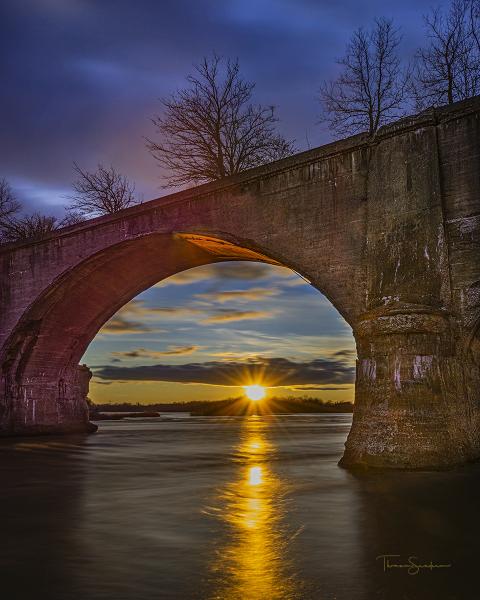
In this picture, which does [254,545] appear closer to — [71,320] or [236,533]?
[236,533]

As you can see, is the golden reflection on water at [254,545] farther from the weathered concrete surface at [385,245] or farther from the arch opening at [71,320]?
the arch opening at [71,320]

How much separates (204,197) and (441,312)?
24.3ft

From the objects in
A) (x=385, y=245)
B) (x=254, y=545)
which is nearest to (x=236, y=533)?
(x=254, y=545)

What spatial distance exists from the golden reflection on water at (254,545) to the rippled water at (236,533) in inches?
0.5

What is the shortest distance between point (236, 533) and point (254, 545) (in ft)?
1.90

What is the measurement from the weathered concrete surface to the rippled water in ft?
2.98

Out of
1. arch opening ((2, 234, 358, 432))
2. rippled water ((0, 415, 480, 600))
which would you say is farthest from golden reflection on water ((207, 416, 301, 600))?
arch opening ((2, 234, 358, 432))

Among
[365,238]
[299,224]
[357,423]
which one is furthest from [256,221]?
[357,423]

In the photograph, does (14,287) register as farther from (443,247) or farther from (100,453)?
(443,247)

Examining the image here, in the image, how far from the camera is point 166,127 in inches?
810

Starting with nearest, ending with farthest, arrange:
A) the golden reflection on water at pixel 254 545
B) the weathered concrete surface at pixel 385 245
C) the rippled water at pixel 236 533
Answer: the golden reflection on water at pixel 254 545, the rippled water at pixel 236 533, the weathered concrete surface at pixel 385 245

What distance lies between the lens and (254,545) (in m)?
5.66

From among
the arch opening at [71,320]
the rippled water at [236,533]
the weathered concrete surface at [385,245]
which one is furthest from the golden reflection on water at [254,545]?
the arch opening at [71,320]

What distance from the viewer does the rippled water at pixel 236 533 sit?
4.44 metres
